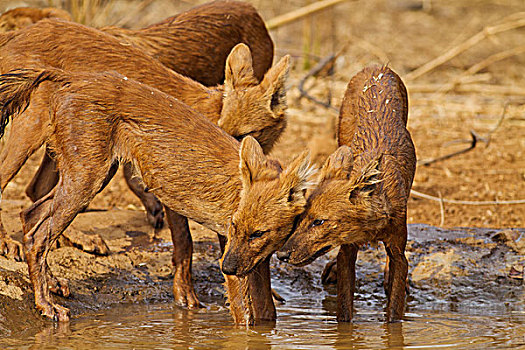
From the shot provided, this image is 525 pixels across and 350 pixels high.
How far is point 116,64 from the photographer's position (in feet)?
22.5

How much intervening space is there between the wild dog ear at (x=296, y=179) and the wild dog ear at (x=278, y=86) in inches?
68.6

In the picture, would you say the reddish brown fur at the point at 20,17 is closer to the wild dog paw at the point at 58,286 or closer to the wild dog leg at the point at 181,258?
the wild dog leg at the point at 181,258

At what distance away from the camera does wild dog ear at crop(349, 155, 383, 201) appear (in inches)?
206

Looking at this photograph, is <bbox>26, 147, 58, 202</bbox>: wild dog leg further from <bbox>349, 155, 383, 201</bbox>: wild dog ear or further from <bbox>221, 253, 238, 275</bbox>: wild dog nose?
<bbox>349, 155, 383, 201</bbox>: wild dog ear

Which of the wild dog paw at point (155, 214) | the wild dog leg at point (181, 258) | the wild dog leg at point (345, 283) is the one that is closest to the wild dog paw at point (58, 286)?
the wild dog leg at point (181, 258)

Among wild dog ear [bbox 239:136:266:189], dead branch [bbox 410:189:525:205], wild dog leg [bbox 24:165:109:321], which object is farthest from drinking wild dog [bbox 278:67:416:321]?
dead branch [bbox 410:189:525:205]

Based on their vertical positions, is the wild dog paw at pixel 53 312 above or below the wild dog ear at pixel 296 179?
below

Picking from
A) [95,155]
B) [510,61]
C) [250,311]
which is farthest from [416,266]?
[510,61]

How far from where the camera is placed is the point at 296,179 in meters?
5.16

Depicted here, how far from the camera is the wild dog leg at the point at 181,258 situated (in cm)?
626

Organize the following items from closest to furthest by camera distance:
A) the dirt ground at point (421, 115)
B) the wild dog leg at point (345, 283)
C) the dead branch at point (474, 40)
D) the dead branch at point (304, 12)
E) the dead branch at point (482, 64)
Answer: the wild dog leg at point (345, 283), the dirt ground at point (421, 115), the dead branch at point (304, 12), the dead branch at point (474, 40), the dead branch at point (482, 64)

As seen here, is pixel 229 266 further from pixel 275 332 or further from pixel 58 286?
pixel 58 286

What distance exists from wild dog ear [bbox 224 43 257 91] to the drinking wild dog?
1.16 metres

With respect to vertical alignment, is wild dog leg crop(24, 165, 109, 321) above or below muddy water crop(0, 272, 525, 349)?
above
